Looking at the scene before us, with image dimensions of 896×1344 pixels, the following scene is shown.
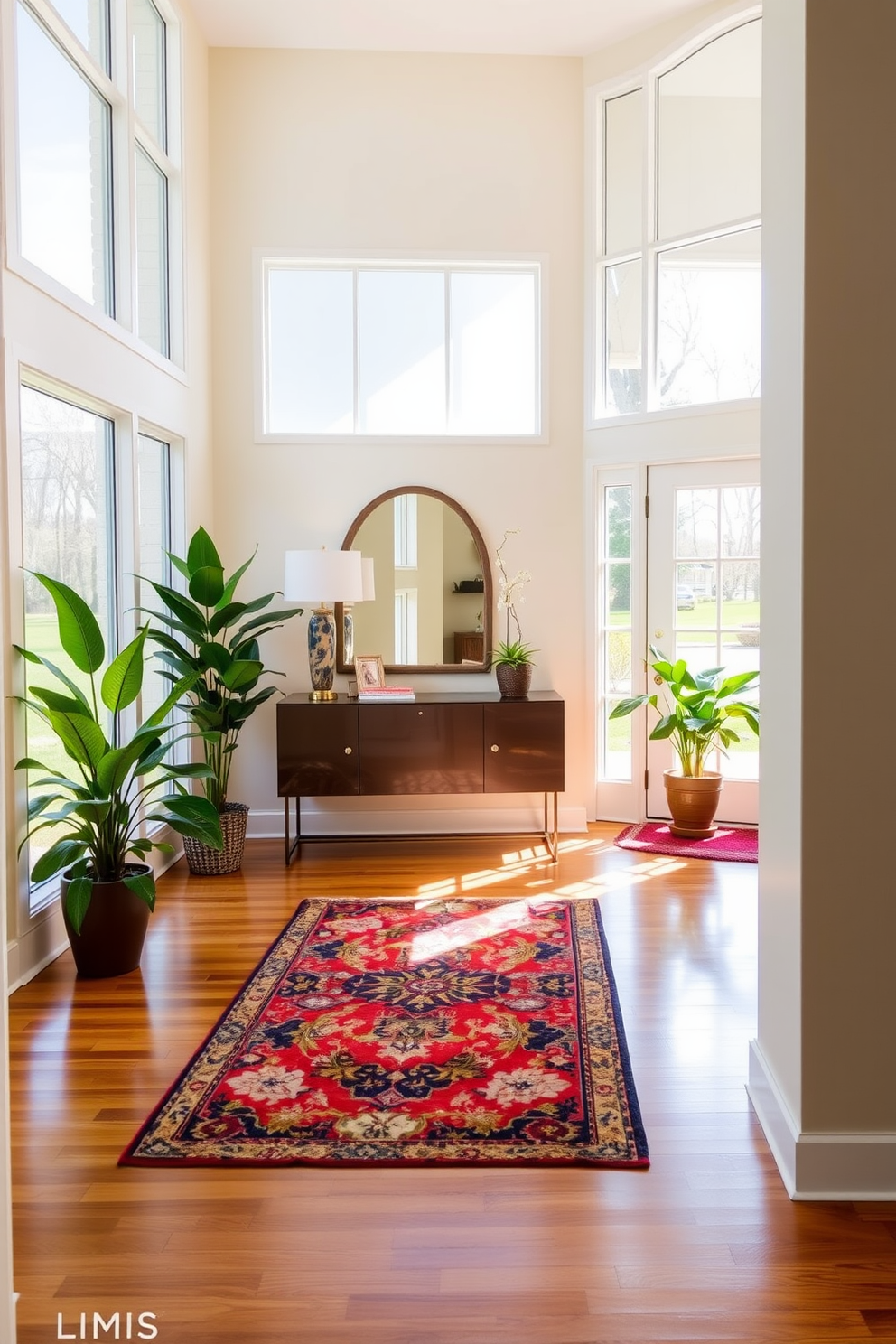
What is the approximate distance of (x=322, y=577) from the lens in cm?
529

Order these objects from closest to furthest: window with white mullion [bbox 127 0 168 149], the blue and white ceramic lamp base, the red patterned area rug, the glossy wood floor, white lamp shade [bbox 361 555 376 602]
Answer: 1. the glossy wood floor
2. the red patterned area rug
3. window with white mullion [bbox 127 0 168 149]
4. the blue and white ceramic lamp base
5. white lamp shade [bbox 361 555 376 602]

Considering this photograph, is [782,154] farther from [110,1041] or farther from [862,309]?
[110,1041]

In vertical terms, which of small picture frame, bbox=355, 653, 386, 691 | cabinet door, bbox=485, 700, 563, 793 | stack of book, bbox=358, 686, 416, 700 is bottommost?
cabinet door, bbox=485, 700, 563, 793

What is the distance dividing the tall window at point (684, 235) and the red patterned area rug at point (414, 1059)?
118 inches

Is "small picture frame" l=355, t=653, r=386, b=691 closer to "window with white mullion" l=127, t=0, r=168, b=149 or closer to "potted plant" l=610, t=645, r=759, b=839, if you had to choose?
"potted plant" l=610, t=645, r=759, b=839

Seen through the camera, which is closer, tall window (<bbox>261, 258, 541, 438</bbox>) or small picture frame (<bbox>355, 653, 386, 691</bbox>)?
small picture frame (<bbox>355, 653, 386, 691</bbox>)

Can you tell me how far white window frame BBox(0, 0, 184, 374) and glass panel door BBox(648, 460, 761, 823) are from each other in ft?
8.54

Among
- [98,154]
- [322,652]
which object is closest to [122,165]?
[98,154]

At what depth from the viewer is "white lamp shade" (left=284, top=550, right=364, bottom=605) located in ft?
17.3

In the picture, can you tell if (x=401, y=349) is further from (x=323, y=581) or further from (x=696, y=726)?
(x=696, y=726)

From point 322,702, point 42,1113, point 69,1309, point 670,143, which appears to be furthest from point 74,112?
point 69,1309

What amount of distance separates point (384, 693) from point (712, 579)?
1.81 meters

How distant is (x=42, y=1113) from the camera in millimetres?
2734

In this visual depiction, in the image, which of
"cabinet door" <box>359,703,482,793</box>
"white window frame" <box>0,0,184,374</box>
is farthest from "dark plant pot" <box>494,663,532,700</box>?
"white window frame" <box>0,0,184,374</box>
